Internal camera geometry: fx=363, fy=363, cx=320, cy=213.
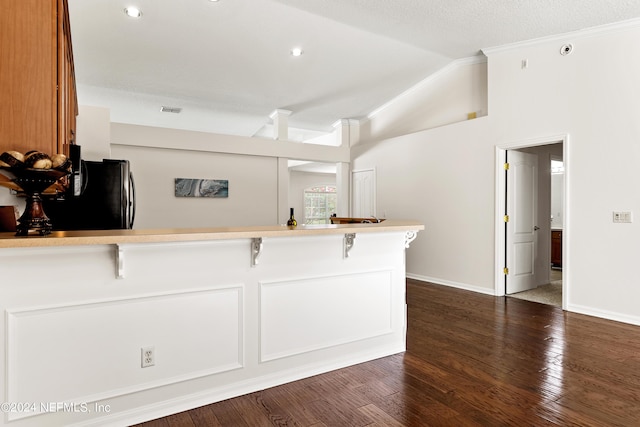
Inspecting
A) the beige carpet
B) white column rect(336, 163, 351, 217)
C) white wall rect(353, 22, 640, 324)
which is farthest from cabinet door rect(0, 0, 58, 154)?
white column rect(336, 163, 351, 217)

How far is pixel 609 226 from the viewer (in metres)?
3.93

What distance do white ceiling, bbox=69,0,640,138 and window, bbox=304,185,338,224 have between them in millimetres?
5762

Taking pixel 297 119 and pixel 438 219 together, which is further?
pixel 297 119

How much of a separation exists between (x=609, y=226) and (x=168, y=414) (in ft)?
14.8

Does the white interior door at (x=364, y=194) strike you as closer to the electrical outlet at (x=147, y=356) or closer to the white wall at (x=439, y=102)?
the white wall at (x=439, y=102)

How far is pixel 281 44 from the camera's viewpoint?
186 inches

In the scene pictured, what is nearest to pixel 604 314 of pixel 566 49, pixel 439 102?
pixel 566 49

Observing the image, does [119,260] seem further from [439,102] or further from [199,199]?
[439,102]

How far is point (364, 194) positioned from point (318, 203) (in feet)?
17.7

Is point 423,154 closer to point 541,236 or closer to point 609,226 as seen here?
point 541,236

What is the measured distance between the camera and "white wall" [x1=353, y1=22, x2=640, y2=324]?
383 cm

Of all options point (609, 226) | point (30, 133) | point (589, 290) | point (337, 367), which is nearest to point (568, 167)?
point (609, 226)

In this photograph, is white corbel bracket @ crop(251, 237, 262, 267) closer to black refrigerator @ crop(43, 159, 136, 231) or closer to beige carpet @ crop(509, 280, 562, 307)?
black refrigerator @ crop(43, 159, 136, 231)

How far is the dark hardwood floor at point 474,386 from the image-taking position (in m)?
2.04
